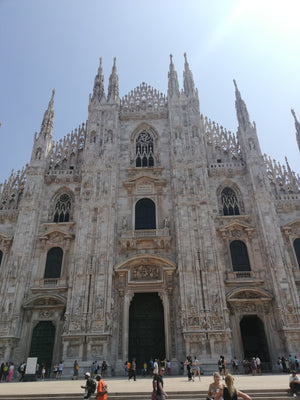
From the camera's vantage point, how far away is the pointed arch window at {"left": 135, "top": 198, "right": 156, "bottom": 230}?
22016 mm

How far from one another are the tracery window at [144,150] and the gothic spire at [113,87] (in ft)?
14.5

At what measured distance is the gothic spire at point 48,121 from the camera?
25875 mm

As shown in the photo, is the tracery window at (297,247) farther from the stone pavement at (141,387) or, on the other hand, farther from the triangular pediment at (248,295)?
the stone pavement at (141,387)

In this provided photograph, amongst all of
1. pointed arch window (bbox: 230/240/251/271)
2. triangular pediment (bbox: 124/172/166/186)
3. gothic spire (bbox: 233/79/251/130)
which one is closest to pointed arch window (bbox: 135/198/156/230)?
triangular pediment (bbox: 124/172/166/186)

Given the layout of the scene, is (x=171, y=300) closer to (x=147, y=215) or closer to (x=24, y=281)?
(x=147, y=215)

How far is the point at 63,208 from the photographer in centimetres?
2334

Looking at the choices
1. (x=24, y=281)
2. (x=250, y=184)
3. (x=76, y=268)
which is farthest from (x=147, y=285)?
(x=250, y=184)

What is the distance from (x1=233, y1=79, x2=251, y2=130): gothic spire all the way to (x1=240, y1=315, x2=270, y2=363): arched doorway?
14.7 m

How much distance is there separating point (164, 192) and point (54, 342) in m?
12.5

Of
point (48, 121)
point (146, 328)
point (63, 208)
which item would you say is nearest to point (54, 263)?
point (63, 208)

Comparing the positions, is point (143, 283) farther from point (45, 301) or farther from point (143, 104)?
point (143, 104)

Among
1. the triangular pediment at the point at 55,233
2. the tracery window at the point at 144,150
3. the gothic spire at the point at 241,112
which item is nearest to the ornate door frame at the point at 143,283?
the triangular pediment at the point at 55,233

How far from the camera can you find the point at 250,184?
74.2 ft

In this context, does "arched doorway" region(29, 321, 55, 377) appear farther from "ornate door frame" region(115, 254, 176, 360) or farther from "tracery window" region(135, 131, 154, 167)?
"tracery window" region(135, 131, 154, 167)
